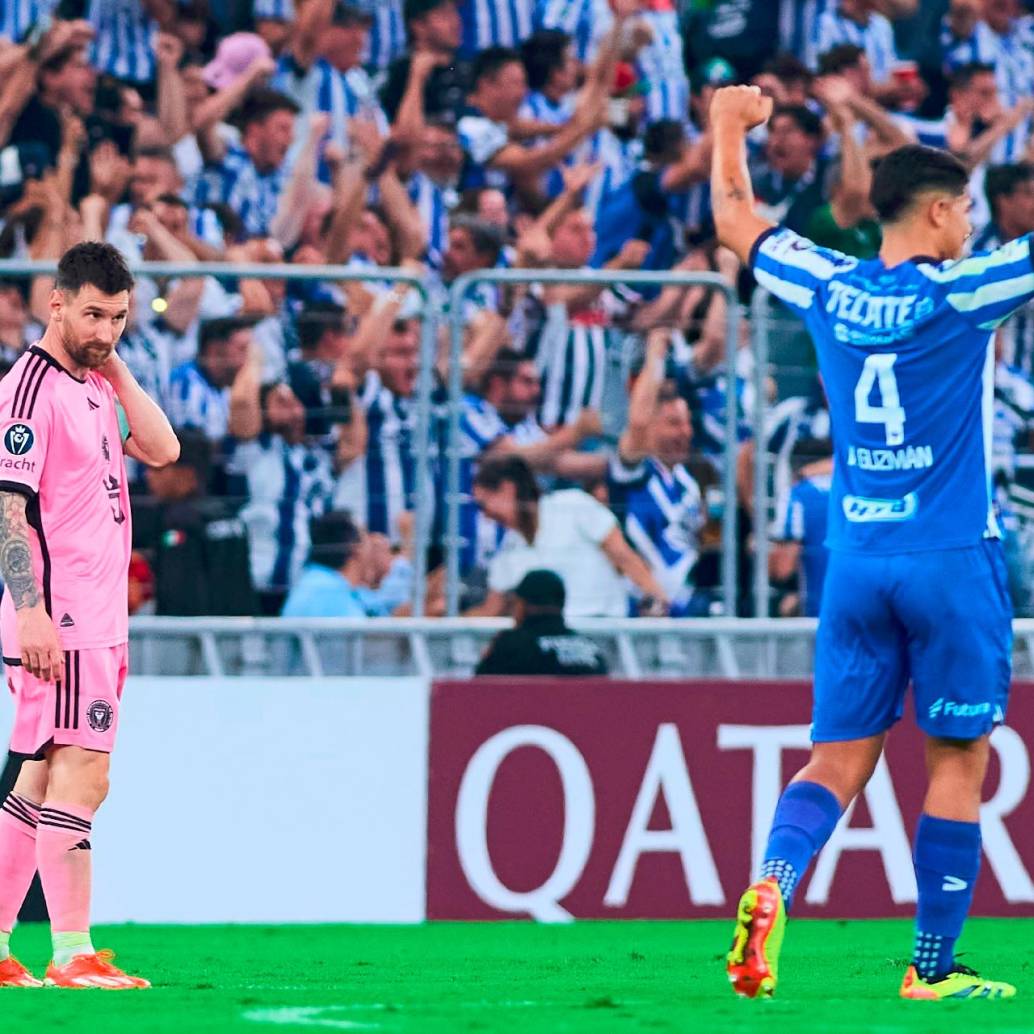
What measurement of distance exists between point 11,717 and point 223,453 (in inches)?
60.5

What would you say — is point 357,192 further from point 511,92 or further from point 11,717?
point 11,717

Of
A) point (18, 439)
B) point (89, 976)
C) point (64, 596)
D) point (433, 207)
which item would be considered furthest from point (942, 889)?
point (433, 207)

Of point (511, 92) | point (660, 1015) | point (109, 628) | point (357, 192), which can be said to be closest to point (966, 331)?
point (660, 1015)

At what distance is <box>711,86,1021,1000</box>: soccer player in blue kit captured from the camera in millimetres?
5891

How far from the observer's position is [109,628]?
6.52 metres

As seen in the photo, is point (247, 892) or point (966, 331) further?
point (247, 892)

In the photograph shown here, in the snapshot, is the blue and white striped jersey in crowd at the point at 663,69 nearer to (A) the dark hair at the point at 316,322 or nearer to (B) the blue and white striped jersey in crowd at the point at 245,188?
(B) the blue and white striped jersey in crowd at the point at 245,188

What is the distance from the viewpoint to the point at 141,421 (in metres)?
6.82

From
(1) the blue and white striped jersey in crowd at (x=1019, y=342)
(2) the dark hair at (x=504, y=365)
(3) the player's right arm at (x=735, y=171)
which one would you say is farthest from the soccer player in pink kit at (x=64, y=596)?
(1) the blue and white striped jersey in crowd at (x=1019, y=342)

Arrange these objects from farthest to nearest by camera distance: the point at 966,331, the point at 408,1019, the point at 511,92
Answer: the point at 511,92 → the point at 966,331 → the point at 408,1019

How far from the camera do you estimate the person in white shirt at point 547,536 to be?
10359 mm

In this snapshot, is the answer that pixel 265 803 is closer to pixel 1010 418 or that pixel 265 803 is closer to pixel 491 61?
pixel 1010 418

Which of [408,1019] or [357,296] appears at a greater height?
[357,296]

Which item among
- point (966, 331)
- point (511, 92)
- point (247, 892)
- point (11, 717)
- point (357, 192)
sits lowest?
point (247, 892)
